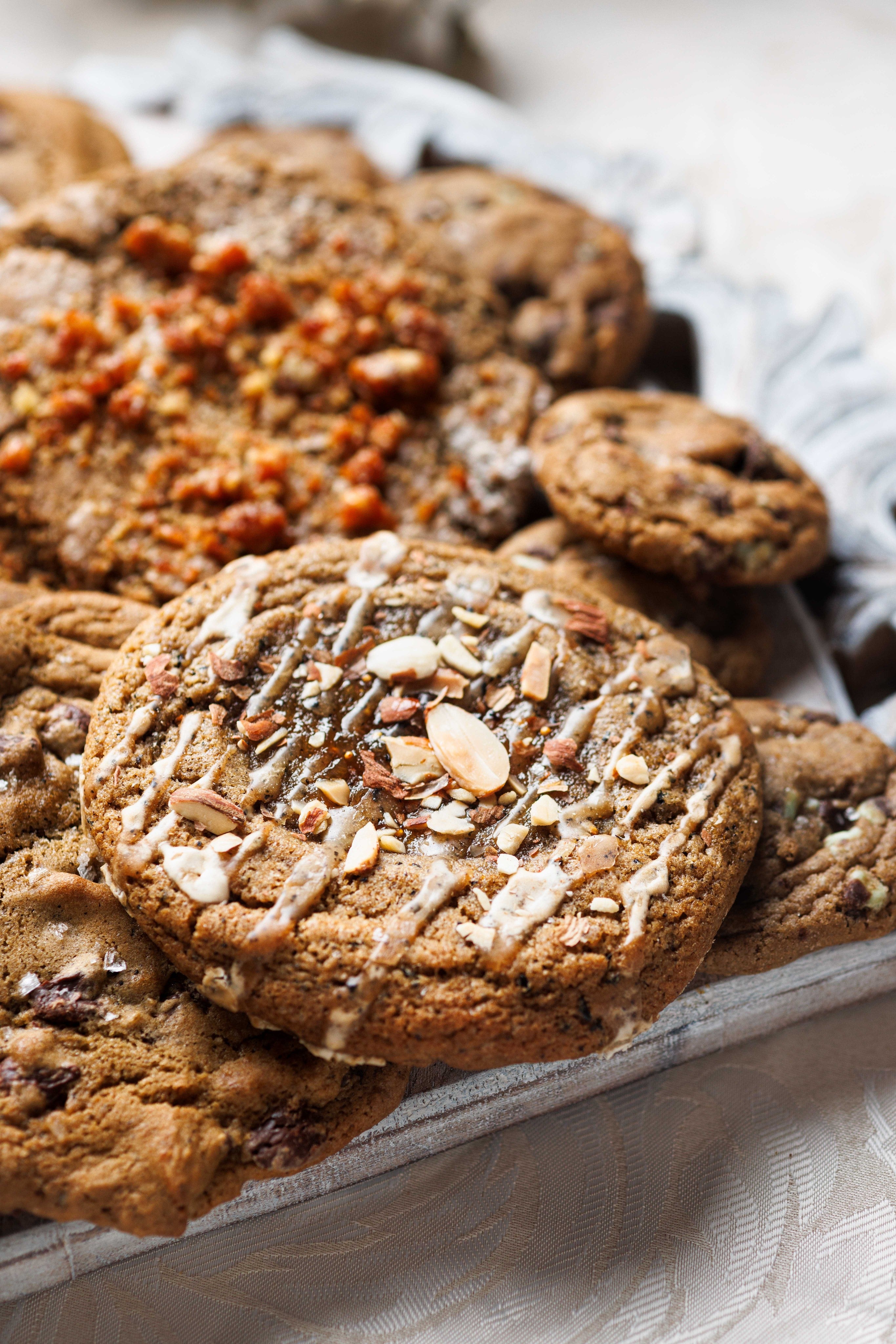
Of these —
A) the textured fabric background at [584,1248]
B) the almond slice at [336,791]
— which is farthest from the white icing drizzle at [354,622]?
the textured fabric background at [584,1248]

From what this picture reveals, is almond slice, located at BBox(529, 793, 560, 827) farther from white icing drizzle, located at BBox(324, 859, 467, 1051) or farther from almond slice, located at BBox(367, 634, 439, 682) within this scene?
almond slice, located at BBox(367, 634, 439, 682)

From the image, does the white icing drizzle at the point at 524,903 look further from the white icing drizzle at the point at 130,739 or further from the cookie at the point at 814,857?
the white icing drizzle at the point at 130,739

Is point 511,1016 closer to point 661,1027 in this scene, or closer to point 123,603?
point 661,1027

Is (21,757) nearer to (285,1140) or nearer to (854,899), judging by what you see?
(285,1140)

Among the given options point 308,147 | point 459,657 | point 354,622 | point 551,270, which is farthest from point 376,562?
point 308,147

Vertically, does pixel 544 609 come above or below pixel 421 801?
above

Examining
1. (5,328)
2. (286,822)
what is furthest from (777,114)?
(286,822)
